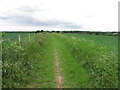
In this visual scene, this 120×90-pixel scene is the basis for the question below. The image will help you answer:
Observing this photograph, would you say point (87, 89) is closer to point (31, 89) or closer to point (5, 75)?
point (31, 89)

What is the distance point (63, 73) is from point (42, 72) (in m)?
1.26

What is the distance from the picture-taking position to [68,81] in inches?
429

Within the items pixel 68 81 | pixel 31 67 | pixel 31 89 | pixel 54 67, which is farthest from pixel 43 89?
pixel 54 67

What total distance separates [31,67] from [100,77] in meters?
4.72

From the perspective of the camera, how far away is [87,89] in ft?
31.5

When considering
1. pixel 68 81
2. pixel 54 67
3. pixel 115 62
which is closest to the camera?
pixel 68 81

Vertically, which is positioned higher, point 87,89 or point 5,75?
point 5,75

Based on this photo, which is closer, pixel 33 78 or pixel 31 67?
pixel 33 78

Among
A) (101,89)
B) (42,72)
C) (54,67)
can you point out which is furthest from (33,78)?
(101,89)

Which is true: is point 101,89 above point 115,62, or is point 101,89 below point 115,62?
below

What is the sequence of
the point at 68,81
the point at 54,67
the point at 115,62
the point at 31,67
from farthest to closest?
the point at 54,67 → the point at 31,67 → the point at 115,62 → the point at 68,81

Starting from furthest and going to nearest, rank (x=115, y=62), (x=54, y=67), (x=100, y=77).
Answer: (x=54, y=67) < (x=115, y=62) < (x=100, y=77)

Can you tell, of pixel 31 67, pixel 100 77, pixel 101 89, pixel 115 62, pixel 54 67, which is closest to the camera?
pixel 101 89

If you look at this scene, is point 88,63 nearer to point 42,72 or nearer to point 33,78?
point 42,72
